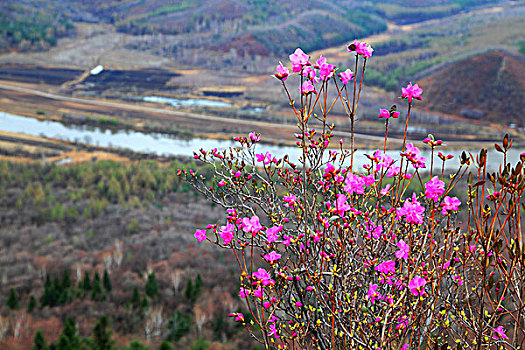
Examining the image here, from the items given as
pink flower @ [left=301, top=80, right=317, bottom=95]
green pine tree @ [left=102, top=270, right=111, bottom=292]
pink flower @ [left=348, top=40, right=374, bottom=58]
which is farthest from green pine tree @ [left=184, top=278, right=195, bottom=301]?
pink flower @ [left=348, top=40, right=374, bottom=58]

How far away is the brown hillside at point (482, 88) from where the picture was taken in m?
34.1

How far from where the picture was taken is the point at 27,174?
1834cm

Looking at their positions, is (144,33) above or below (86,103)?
above

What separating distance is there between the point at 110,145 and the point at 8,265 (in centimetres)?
1566

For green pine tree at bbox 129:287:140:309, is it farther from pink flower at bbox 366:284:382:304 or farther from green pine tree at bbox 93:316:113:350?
pink flower at bbox 366:284:382:304

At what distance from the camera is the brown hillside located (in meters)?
34.1

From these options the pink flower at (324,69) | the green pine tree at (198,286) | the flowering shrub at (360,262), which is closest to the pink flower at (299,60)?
the flowering shrub at (360,262)

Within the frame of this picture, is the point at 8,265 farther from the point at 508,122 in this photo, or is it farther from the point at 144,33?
the point at 144,33

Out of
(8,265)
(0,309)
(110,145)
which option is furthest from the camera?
(110,145)

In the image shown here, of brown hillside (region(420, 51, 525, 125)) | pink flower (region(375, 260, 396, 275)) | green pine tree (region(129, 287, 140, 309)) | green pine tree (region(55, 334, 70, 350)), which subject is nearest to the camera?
pink flower (region(375, 260, 396, 275))

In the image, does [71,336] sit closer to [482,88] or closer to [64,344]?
[64,344]

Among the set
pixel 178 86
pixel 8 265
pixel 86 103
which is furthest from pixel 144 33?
pixel 8 265

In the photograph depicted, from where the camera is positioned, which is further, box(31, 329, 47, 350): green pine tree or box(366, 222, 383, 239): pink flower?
box(31, 329, 47, 350): green pine tree

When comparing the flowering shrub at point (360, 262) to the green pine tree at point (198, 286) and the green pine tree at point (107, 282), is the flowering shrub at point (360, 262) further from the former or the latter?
the green pine tree at point (107, 282)
